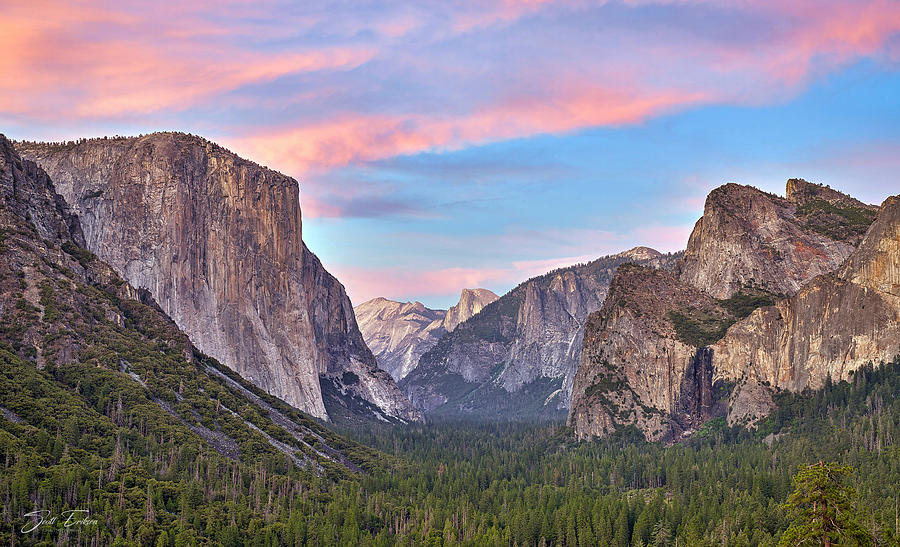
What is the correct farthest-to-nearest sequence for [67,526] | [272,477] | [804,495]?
[272,477] < [67,526] < [804,495]

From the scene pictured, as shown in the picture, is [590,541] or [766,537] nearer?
[766,537]

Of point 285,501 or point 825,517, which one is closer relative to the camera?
point 825,517

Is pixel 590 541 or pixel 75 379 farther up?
pixel 75 379

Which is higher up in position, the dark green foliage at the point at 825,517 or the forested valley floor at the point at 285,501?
the dark green foliage at the point at 825,517

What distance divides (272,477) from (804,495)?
123m

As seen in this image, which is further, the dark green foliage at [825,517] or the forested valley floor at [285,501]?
the forested valley floor at [285,501]

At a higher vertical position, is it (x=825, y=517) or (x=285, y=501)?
(x=825, y=517)

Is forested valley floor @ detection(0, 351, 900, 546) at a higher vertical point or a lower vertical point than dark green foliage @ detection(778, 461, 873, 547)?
lower

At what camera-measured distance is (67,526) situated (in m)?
131

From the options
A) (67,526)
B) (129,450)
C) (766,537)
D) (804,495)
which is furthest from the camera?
(129,450)

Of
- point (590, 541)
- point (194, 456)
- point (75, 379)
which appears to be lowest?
point (590, 541)

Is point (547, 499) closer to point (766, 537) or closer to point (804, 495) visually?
point (766, 537)

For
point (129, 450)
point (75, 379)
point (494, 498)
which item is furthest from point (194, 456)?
point (494, 498)

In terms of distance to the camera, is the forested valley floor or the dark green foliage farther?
the forested valley floor
